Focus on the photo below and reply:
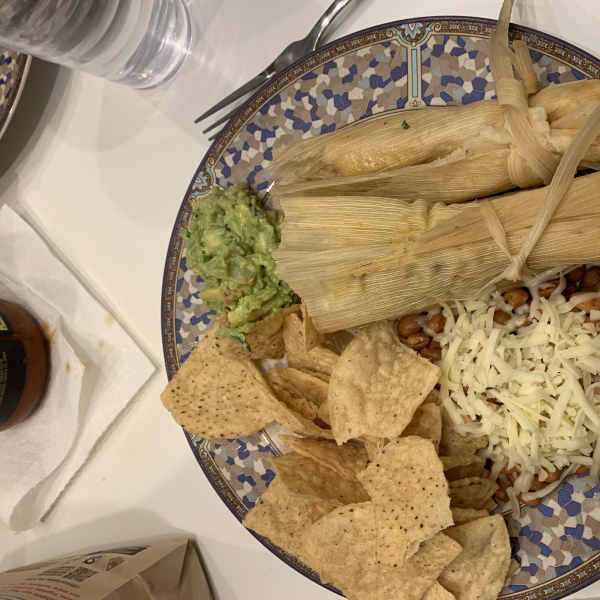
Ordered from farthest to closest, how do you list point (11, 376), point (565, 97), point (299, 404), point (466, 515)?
point (11, 376) < point (299, 404) < point (466, 515) < point (565, 97)

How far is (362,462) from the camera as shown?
172 centimetres

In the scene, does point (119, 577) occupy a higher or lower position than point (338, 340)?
lower

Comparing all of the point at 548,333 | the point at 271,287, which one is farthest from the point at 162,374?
the point at 548,333

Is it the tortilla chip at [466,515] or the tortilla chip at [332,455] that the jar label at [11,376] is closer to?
the tortilla chip at [332,455]

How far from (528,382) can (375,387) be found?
1.43 ft

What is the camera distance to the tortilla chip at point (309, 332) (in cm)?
162

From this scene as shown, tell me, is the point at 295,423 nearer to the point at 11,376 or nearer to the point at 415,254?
the point at 415,254

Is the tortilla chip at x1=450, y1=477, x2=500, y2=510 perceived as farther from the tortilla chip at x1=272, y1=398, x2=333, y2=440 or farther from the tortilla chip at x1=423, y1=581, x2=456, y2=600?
→ the tortilla chip at x1=272, y1=398, x2=333, y2=440

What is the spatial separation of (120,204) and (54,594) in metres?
1.30

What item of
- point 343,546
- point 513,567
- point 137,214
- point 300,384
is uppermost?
point 137,214

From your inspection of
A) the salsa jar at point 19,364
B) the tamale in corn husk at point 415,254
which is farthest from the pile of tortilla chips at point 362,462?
the salsa jar at point 19,364

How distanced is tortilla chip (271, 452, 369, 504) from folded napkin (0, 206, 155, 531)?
617mm

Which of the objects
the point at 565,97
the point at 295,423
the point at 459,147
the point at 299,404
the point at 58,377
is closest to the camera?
the point at 565,97

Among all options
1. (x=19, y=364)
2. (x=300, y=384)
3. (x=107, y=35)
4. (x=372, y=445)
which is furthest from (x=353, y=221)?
(x=19, y=364)
